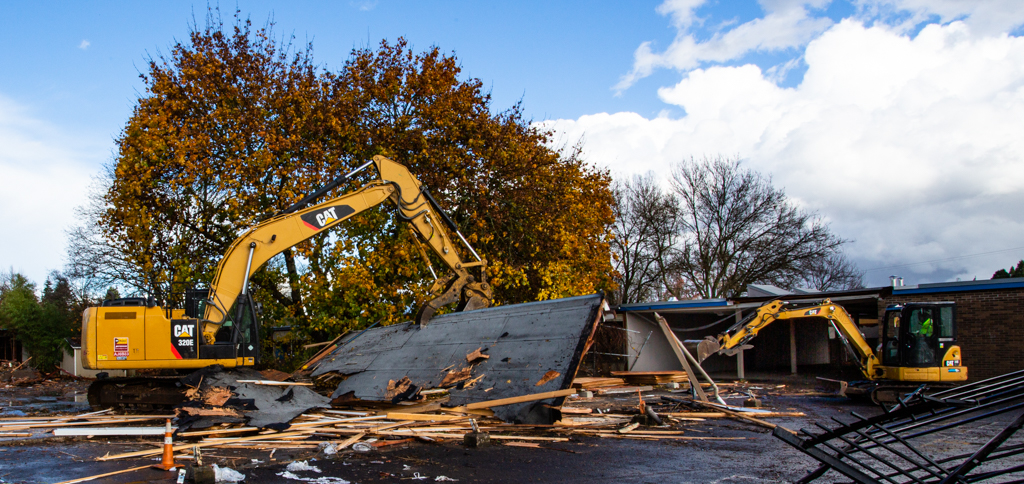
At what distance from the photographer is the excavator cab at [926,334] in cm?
1526

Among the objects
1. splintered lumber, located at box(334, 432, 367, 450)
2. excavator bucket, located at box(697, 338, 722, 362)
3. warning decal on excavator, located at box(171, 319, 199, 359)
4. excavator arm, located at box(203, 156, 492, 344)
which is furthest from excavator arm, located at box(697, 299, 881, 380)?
warning decal on excavator, located at box(171, 319, 199, 359)

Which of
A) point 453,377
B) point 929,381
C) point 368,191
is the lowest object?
point 929,381

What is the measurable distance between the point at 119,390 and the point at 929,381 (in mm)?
17206

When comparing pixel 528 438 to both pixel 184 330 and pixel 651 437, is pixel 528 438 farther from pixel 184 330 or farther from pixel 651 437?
pixel 184 330

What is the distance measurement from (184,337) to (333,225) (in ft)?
11.1

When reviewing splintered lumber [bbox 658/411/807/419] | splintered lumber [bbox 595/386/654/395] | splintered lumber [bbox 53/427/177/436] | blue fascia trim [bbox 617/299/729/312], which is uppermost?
blue fascia trim [bbox 617/299/729/312]

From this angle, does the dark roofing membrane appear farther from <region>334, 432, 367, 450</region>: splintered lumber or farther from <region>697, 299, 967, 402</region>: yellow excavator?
<region>697, 299, 967, 402</region>: yellow excavator

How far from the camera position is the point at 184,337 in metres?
12.2

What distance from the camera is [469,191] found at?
71.0 ft

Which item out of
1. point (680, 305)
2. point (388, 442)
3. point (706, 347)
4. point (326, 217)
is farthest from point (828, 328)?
point (388, 442)

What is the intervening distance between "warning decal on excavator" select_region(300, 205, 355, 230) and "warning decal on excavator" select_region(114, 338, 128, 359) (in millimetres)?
3793

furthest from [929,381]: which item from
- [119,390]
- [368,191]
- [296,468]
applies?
[119,390]

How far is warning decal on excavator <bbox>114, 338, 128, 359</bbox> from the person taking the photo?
39.1 ft

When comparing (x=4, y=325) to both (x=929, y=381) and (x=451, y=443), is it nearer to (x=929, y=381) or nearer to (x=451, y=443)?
(x=451, y=443)
